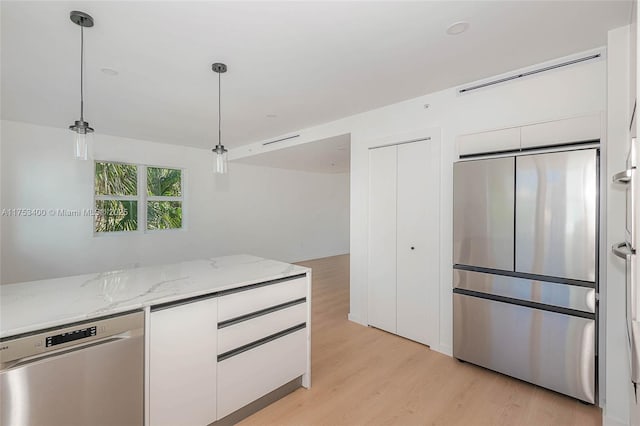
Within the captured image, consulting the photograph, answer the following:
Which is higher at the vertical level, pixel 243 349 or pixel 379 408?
pixel 243 349

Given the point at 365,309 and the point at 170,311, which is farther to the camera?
the point at 365,309

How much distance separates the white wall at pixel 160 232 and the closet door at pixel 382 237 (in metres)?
4.09

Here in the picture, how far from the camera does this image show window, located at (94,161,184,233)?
5066mm

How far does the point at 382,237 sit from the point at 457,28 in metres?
2.21

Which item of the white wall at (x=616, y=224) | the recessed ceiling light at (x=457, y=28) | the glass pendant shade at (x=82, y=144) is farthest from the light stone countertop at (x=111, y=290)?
the white wall at (x=616, y=224)

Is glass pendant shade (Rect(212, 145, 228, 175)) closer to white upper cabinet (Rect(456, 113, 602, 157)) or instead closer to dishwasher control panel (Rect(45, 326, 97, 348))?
dishwasher control panel (Rect(45, 326, 97, 348))

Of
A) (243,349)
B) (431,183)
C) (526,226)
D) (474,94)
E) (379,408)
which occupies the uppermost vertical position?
(474,94)

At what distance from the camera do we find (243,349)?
6.40ft

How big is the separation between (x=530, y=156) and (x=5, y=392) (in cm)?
344

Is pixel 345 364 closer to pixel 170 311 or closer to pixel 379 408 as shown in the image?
pixel 379 408

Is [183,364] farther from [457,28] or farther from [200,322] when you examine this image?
[457,28]

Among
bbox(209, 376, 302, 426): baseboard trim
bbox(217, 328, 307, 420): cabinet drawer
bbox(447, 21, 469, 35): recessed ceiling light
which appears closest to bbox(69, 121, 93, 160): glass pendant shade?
bbox(217, 328, 307, 420): cabinet drawer

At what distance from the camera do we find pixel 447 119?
9.67ft

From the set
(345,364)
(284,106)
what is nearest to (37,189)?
(284,106)
